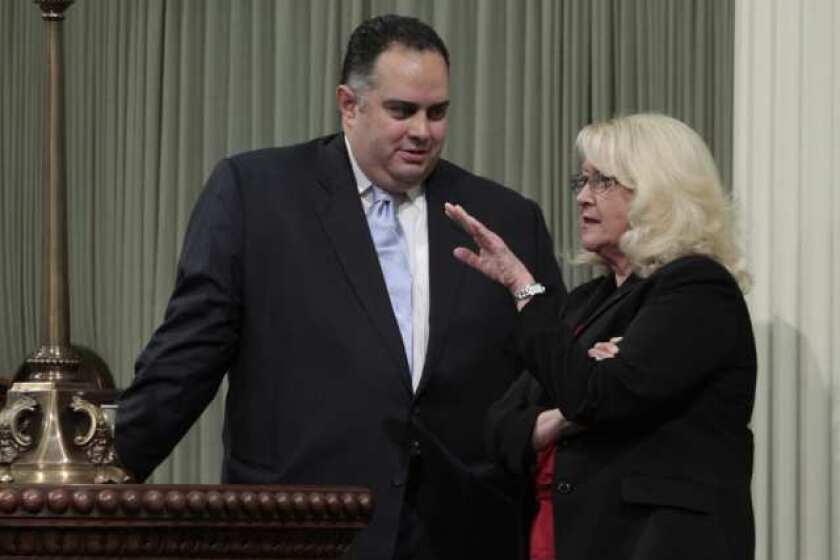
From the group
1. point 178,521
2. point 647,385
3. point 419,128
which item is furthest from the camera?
point 419,128

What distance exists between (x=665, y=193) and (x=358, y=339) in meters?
0.61

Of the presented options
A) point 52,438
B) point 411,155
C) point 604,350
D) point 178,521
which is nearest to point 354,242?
point 411,155

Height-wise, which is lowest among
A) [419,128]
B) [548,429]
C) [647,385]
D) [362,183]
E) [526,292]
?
[548,429]

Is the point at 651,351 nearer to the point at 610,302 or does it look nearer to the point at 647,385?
the point at 647,385

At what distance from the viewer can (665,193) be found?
3.30 meters

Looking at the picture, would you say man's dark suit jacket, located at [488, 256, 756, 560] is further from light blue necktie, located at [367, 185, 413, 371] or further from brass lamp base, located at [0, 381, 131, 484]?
brass lamp base, located at [0, 381, 131, 484]

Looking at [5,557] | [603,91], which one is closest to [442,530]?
[5,557]

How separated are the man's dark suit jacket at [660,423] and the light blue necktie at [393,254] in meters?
0.34

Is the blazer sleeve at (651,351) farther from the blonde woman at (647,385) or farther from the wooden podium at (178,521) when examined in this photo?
the wooden podium at (178,521)

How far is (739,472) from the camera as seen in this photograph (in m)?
3.16

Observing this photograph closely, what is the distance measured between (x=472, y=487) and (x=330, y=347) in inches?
14.4

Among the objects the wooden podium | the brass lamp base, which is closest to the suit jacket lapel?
the brass lamp base

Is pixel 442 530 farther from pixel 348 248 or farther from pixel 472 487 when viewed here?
pixel 348 248

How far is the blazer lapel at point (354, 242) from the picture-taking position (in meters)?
3.40
